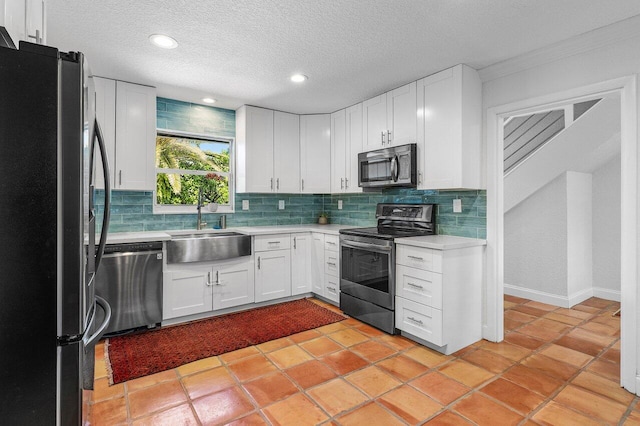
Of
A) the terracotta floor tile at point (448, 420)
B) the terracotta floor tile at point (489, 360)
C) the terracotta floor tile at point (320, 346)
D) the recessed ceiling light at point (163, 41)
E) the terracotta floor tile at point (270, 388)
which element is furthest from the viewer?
the terracotta floor tile at point (320, 346)

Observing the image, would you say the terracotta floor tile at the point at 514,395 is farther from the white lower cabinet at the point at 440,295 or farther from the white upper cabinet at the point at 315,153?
the white upper cabinet at the point at 315,153

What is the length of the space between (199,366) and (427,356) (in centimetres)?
177

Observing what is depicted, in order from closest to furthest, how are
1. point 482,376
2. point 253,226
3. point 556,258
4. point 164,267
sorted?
point 482,376
point 164,267
point 556,258
point 253,226

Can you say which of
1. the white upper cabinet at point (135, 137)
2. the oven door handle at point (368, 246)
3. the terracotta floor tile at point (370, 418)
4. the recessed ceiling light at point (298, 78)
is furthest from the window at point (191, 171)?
the terracotta floor tile at point (370, 418)

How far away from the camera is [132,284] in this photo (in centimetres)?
304

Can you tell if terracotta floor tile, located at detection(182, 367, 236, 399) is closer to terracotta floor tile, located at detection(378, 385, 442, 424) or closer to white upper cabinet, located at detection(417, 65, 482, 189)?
terracotta floor tile, located at detection(378, 385, 442, 424)

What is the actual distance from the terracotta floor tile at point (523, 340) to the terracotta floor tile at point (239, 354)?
2230mm

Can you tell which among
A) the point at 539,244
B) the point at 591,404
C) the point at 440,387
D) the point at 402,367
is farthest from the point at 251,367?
the point at 539,244

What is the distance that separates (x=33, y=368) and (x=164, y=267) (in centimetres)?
246

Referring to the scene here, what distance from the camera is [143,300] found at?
3.11 metres

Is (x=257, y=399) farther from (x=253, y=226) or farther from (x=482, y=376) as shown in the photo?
(x=253, y=226)

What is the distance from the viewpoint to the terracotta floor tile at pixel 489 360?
2.49 metres

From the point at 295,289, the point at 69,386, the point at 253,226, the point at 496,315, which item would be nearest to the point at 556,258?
the point at 496,315

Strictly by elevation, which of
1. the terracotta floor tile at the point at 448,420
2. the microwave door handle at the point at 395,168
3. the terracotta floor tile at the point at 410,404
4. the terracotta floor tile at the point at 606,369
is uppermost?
the microwave door handle at the point at 395,168
